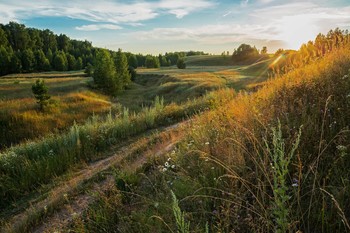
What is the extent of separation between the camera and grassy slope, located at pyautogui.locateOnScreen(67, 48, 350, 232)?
251 centimetres

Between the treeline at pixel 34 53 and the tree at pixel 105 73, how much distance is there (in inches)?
2056

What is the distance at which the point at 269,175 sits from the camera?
3074 mm

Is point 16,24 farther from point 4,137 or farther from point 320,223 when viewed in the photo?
point 320,223

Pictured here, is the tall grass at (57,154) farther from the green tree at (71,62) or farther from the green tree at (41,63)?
the green tree at (71,62)

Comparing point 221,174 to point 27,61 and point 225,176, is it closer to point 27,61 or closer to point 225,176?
point 225,176

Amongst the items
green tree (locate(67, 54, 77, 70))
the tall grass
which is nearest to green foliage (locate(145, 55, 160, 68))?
green tree (locate(67, 54, 77, 70))

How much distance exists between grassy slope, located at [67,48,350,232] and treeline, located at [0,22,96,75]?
299 feet

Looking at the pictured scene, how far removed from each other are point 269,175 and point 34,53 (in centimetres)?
10609

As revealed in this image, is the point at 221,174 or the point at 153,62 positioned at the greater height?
the point at 153,62

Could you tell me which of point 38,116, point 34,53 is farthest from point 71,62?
point 38,116

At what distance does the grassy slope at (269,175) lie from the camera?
8.25 ft

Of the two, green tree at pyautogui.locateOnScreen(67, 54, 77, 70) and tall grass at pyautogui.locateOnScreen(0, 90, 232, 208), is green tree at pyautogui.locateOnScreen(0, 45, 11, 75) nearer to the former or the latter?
green tree at pyautogui.locateOnScreen(67, 54, 77, 70)

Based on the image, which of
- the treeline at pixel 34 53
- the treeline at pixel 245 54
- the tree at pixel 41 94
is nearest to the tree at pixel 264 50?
the treeline at pixel 245 54

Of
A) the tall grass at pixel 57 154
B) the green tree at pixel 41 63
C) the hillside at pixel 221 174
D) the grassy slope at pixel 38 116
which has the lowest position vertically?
the grassy slope at pixel 38 116
